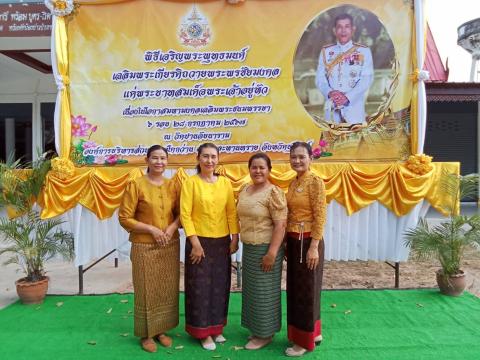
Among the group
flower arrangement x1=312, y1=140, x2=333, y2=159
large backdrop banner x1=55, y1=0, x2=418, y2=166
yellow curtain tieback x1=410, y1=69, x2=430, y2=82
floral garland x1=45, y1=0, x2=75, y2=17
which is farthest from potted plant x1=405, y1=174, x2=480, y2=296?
floral garland x1=45, y1=0, x2=75, y2=17

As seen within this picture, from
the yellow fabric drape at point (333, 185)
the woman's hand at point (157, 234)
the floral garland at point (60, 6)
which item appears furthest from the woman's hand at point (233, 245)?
the floral garland at point (60, 6)

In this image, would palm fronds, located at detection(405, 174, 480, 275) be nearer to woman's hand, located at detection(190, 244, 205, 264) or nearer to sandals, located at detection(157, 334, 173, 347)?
woman's hand, located at detection(190, 244, 205, 264)

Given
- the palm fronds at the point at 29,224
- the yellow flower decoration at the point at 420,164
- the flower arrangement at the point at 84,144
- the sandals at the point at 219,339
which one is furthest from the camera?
the flower arrangement at the point at 84,144

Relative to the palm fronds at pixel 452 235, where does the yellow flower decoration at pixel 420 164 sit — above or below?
above

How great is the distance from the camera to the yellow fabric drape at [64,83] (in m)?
4.20

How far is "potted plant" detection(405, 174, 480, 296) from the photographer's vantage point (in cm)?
389

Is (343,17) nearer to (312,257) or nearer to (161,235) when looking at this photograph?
(312,257)

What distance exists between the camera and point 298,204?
271 centimetres

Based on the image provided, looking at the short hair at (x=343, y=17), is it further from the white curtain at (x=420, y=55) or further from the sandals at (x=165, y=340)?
the sandals at (x=165, y=340)

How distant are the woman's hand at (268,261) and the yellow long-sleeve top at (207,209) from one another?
30cm

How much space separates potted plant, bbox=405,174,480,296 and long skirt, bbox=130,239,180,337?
2.37 metres

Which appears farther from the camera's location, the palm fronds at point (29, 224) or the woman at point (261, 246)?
the palm fronds at point (29, 224)

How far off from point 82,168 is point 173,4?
188cm

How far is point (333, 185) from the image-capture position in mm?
4133
